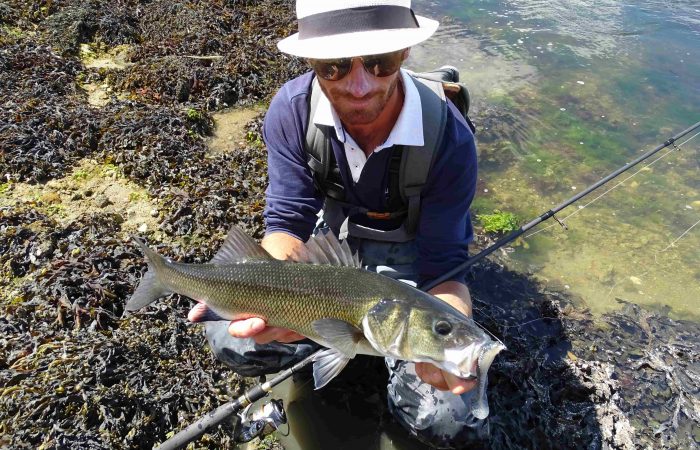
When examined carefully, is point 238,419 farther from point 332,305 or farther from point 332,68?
point 332,68

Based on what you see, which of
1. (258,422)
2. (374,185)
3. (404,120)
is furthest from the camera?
(374,185)

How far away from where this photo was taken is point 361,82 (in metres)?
2.64

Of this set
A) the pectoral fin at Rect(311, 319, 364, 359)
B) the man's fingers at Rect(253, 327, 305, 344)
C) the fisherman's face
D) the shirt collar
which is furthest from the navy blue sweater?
the pectoral fin at Rect(311, 319, 364, 359)

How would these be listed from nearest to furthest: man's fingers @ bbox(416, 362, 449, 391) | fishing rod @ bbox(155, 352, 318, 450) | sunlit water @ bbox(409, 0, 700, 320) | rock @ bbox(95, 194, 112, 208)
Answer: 1. man's fingers @ bbox(416, 362, 449, 391)
2. fishing rod @ bbox(155, 352, 318, 450)
3. rock @ bbox(95, 194, 112, 208)
4. sunlit water @ bbox(409, 0, 700, 320)

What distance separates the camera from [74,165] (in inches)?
205

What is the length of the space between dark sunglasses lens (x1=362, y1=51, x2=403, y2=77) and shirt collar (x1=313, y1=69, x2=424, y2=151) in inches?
12.4

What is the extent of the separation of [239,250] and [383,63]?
1.27 m

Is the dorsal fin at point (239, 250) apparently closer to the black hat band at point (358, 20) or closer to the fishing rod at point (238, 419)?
the fishing rod at point (238, 419)

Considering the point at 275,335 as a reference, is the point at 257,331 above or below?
above

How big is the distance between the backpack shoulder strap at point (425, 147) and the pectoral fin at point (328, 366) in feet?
3.66

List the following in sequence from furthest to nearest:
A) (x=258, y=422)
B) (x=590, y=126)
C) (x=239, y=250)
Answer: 1. (x=590, y=126)
2. (x=258, y=422)
3. (x=239, y=250)

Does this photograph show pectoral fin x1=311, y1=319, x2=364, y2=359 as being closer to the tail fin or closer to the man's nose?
the tail fin

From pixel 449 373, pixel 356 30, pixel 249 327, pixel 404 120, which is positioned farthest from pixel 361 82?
pixel 449 373

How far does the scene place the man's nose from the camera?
2598mm
